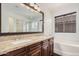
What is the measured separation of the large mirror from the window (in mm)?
1612

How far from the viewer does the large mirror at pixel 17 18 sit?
1.69 m

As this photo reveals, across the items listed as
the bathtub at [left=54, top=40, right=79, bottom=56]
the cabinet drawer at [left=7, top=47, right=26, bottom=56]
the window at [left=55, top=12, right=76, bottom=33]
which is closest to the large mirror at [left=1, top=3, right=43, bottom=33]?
the cabinet drawer at [left=7, top=47, right=26, bottom=56]

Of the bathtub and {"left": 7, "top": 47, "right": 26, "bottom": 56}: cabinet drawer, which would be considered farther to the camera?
the bathtub

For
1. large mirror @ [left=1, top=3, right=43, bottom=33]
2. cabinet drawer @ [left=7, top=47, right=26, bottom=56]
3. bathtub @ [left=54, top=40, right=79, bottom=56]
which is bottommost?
bathtub @ [left=54, top=40, right=79, bottom=56]

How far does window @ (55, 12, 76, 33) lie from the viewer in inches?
144

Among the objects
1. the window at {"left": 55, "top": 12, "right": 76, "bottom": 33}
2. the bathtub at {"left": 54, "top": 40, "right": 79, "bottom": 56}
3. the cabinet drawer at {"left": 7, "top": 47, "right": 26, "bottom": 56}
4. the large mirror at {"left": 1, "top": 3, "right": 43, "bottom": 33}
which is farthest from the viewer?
the window at {"left": 55, "top": 12, "right": 76, "bottom": 33}

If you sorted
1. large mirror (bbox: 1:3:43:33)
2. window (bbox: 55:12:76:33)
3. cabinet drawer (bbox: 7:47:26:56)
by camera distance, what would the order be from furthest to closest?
window (bbox: 55:12:76:33), large mirror (bbox: 1:3:43:33), cabinet drawer (bbox: 7:47:26:56)

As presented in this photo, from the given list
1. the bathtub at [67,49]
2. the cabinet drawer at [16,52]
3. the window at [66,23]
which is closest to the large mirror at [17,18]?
the cabinet drawer at [16,52]

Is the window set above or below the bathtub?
above

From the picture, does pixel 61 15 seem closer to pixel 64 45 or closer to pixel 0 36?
pixel 64 45

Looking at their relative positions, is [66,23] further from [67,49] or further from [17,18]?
[17,18]

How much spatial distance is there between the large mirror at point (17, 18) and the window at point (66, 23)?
1.61 metres

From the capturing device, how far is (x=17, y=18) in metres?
2.06

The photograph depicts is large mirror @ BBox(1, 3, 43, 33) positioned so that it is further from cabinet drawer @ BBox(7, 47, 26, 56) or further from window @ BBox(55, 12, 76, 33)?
window @ BBox(55, 12, 76, 33)
